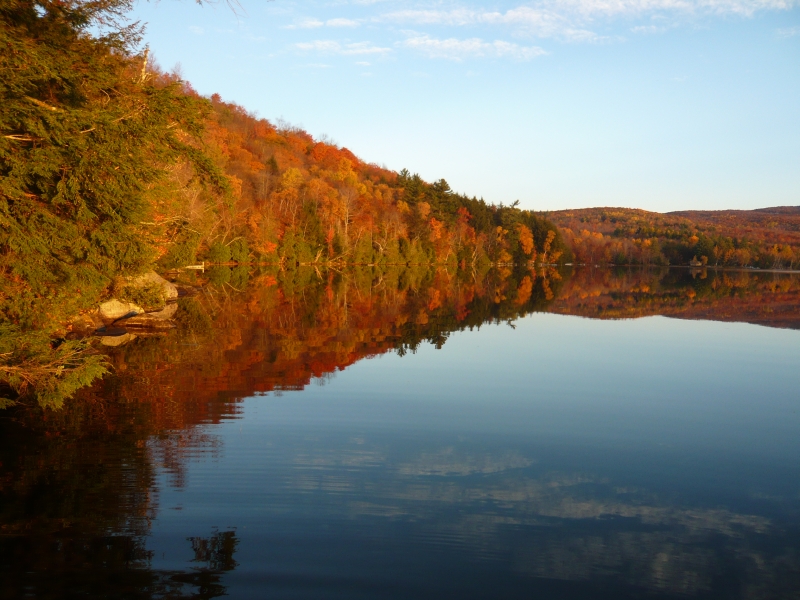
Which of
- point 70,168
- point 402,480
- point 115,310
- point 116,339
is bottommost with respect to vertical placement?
point 402,480

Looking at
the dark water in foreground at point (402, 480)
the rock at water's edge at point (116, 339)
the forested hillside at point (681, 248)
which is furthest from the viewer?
the forested hillside at point (681, 248)

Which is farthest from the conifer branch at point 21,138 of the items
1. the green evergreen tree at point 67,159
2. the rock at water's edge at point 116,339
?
the rock at water's edge at point 116,339

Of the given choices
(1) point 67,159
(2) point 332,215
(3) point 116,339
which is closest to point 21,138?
(1) point 67,159

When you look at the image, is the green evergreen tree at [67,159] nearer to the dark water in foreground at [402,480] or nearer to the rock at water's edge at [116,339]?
the dark water in foreground at [402,480]

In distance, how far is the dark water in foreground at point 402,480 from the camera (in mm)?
5066

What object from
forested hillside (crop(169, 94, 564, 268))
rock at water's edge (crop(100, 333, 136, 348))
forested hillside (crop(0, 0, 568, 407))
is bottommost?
rock at water's edge (crop(100, 333, 136, 348))

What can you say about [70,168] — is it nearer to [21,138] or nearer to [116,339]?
[21,138]

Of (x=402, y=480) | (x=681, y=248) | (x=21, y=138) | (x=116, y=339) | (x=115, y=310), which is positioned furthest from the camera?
(x=681, y=248)

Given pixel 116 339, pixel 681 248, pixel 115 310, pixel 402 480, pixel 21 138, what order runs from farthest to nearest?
pixel 681 248 < pixel 115 310 < pixel 116 339 < pixel 21 138 < pixel 402 480

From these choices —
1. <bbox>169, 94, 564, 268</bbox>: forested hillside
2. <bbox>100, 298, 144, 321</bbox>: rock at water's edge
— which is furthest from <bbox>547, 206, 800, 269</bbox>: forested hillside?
<bbox>100, 298, 144, 321</bbox>: rock at water's edge

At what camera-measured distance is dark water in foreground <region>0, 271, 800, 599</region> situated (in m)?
5.07

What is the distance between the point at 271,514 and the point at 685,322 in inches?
886

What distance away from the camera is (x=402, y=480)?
278 inches

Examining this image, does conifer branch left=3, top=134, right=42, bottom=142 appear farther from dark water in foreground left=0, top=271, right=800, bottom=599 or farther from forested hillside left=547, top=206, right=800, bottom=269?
forested hillside left=547, top=206, right=800, bottom=269
